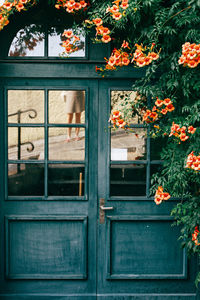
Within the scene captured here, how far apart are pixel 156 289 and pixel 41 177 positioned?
1624mm

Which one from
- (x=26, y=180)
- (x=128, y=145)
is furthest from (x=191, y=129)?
(x=26, y=180)

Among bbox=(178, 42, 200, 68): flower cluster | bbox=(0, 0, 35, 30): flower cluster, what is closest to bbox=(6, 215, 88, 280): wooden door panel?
bbox=(178, 42, 200, 68): flower cluster

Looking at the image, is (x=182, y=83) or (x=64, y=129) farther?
(x=64, y=129)

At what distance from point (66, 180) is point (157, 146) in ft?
3.20

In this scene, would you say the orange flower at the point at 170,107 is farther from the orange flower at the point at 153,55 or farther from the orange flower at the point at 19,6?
the orange flower at the point at 19,6

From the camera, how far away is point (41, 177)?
3.40m

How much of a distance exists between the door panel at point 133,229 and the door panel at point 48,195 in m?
0.12

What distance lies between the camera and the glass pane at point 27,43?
3.34 m

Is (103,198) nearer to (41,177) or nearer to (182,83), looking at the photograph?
(41,177)

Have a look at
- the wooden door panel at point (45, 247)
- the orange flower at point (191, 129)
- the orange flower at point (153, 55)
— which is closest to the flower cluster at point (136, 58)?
the orange flower at point (153, 55)

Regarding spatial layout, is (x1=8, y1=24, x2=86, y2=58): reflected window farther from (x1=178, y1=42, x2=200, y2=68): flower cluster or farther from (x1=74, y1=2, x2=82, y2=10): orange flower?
(x1=178, y1=42, x2=200, y2=68): flower cluster

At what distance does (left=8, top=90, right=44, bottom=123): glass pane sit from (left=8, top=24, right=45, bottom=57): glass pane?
15.1 inches

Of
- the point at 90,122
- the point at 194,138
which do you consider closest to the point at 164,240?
the point at 194,138

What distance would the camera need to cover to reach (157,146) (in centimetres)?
339
